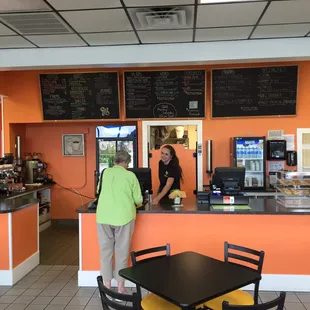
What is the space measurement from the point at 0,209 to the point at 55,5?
92.6 inches

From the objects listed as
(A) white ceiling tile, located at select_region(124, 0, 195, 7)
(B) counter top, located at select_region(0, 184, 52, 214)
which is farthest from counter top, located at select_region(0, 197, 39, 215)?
(A) white ceiling tile, located at select_region(124, 0, 195, 7)

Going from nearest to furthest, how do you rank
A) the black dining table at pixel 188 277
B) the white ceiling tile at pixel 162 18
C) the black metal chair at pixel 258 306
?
the black metal chair at pixel 258 306 → the black dining table at pixel 188 277 → the white ceiling tile at pixel 162 18

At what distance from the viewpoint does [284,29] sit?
4.04 meters

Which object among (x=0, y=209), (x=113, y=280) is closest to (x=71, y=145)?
(x=0, y=209)

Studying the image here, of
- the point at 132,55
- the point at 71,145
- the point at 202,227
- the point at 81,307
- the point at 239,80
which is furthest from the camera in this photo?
the point at 71,145

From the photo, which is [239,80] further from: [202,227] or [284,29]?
[202,227]

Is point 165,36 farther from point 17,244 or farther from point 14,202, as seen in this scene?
point 17,244

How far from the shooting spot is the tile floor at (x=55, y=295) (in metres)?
3.57

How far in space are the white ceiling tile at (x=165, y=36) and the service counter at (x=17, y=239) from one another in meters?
2.51

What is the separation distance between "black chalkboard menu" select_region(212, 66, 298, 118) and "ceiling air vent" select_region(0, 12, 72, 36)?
9.06 feet

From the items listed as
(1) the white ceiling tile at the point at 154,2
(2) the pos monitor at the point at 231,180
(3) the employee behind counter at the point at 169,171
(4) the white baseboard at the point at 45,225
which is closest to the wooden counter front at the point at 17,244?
(3) the employee behind counter at the point at 169,171

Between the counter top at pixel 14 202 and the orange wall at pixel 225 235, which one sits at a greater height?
the counter top at pixel 14 202

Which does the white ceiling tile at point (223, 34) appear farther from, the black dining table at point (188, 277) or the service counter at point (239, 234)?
the black dining table at point (188, 277)

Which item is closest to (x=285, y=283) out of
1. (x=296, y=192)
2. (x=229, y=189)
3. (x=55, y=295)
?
(x=296, y=192)
